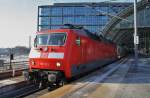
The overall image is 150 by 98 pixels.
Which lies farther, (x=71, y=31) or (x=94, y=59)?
(x=94, y=59)

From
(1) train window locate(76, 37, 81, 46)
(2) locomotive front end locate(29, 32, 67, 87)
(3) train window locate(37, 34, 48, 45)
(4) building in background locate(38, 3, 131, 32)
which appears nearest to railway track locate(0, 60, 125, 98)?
(2) locomotive front end locate(29, 32, 67, 87)

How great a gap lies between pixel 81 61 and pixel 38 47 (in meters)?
2.78

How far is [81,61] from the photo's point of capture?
17016 millimetres

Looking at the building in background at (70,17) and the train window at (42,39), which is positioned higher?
the building in background at (70,17)

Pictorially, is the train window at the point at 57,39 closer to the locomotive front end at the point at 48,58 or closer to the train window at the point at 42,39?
the locomotive front end at the point at 48,58

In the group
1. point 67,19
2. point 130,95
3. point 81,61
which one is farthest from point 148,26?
point 130,95

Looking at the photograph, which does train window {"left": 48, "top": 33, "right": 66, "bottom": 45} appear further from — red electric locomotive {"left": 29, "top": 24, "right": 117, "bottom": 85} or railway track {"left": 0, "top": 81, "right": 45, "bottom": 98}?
railway track {"left": 0, "top": 81, "right": 45, "bottom": 98}

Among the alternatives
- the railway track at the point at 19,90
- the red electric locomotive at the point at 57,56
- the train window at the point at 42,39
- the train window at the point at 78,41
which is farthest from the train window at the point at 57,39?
the railway track at the point at 19,90

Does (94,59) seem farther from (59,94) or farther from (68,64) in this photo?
(59,94)

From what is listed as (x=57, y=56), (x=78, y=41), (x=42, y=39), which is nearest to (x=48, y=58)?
(x=57, y=56)

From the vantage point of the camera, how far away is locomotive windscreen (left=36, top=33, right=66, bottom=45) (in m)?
15.3

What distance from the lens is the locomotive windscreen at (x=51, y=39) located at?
1534 centimetres

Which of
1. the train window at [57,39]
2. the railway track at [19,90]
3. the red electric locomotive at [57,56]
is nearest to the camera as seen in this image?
the red electric locomotive at [57,56]

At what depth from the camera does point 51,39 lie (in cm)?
1572
